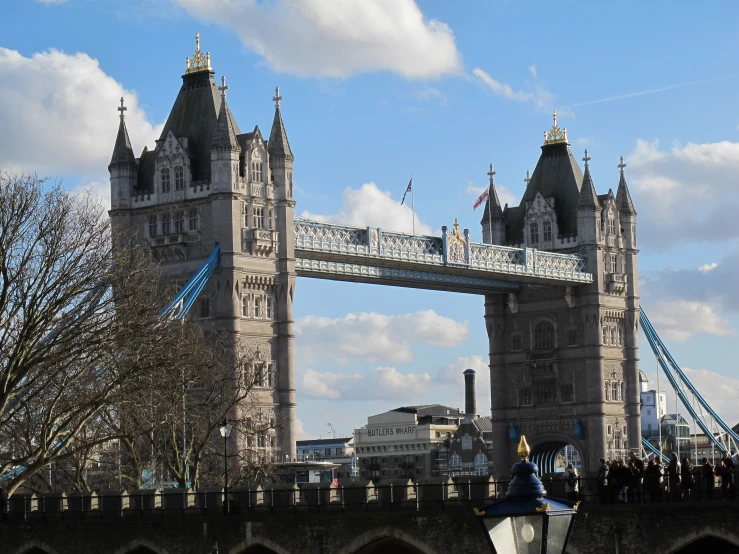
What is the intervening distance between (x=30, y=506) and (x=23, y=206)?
10.4 metres

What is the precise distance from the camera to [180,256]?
252ft

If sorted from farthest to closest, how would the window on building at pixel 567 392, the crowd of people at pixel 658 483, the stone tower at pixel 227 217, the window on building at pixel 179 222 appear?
the window on building at pixel 567 392, the window on building at pixel 179 222, the stone tower at pixel 227 217, the crowd of people at pixel 658 483

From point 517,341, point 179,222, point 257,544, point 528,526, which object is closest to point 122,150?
point 179,222

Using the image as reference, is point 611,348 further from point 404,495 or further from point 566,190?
point 404,495

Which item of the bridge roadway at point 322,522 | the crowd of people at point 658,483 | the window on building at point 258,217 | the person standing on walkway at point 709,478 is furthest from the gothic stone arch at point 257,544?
the window on building at point 258,217

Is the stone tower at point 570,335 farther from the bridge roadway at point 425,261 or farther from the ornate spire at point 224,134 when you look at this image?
the ornate spire at point 224,134

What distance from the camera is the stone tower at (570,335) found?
97.6 m

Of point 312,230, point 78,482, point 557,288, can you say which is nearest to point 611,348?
point 557,288

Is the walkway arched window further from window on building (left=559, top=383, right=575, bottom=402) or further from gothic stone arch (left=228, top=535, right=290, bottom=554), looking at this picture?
gothic stone arch (left=228, top=535, right=290, bottom=554)

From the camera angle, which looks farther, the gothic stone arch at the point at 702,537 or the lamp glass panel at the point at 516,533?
the gothic stone arch at the point at 702,537

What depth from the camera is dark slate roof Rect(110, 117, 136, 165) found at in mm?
80250

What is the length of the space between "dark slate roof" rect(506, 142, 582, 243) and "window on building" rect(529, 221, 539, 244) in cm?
112

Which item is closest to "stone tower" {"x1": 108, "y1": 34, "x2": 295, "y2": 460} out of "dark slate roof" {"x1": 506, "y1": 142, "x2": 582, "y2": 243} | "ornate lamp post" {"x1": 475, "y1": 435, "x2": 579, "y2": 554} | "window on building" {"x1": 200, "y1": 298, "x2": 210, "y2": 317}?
"window on building" {"x1": 200, "y1": 298, "x2": 210, "y2": 317}

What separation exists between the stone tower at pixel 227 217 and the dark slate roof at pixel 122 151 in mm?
53
